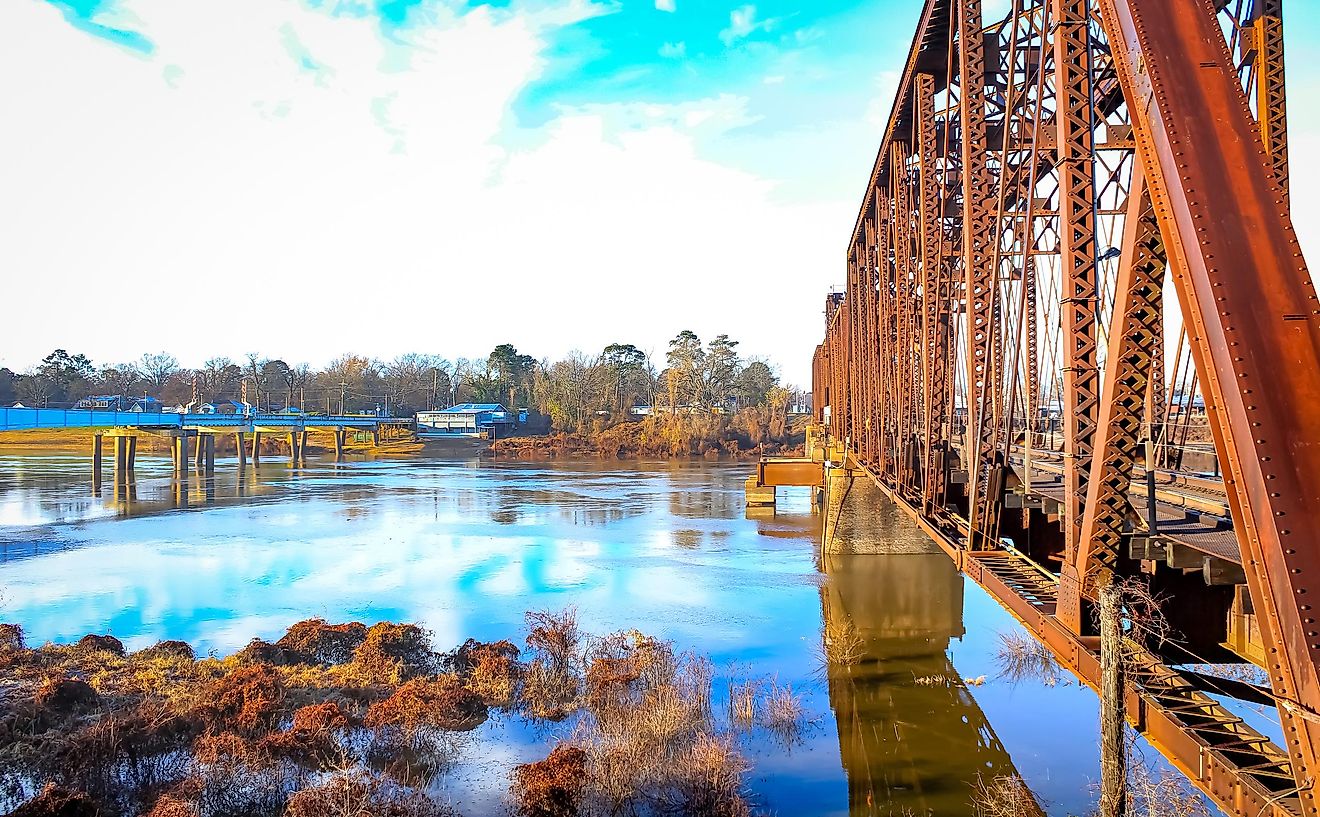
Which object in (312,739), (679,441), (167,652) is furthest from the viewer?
(679,441)

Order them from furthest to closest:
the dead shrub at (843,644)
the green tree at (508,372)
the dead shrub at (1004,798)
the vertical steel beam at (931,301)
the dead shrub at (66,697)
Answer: the green tree at (508,372) < the dead shrub at (843,644) < the vertical steel beam at (931,301) < the dead shrub at (66,697) < the dead shrub at (1004,798)

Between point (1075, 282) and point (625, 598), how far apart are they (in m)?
18.4

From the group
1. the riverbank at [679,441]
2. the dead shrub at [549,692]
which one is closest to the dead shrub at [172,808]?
the dead shrub at [549,692]

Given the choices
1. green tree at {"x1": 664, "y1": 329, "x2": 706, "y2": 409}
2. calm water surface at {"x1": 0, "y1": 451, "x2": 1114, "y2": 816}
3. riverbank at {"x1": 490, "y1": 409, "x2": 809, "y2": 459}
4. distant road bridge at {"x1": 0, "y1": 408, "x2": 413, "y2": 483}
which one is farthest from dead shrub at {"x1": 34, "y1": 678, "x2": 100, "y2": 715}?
green tree at {"x1": 664, "y1": 329, "x2": 706, "y2": 409}

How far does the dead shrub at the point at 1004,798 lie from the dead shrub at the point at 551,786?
17.5 feet

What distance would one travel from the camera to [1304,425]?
4.27 m

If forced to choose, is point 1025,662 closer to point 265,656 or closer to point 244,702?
point 244,702

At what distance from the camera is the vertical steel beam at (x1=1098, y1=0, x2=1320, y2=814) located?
4180 millimetres

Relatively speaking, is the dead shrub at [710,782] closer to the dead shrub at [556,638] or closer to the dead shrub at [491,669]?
the dead shrub at [491,669]

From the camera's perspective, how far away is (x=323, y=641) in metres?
18.3

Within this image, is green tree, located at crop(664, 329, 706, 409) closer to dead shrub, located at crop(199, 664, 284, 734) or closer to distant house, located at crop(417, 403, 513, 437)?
distant house, located at crop(417, 403, 513, 437)

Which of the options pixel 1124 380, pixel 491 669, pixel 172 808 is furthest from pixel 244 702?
pixel 1124 380

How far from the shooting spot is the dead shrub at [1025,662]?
17562mm

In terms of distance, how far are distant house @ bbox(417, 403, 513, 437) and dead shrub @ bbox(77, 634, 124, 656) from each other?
94211 mm
